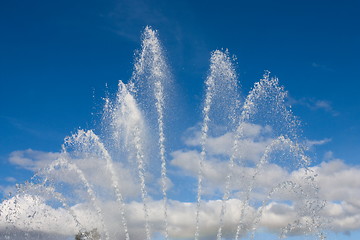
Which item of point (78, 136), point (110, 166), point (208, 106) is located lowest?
point (110, 166)

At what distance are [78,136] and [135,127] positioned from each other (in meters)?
7.63

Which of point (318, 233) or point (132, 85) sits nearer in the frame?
point (318, 233)

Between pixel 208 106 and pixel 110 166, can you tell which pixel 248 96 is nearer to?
pixel 208 106

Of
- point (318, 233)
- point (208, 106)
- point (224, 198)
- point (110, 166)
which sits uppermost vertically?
point (208, 106)

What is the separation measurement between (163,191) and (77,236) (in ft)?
191

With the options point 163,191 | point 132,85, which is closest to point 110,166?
point 163,191

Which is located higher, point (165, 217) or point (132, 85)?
point (132, 85)

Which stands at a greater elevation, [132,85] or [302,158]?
[132,85]

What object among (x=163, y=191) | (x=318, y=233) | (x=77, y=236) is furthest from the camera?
(x=77, y=236)

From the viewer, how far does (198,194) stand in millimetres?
51375

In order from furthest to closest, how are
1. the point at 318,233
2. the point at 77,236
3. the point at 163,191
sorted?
the point at 77,236
the point at 163,191
the point at 318,233

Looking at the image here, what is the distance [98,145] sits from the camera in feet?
175

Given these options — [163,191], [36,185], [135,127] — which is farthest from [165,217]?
[36,185]

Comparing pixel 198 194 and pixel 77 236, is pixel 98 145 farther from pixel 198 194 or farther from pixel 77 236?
pixel 77 236
